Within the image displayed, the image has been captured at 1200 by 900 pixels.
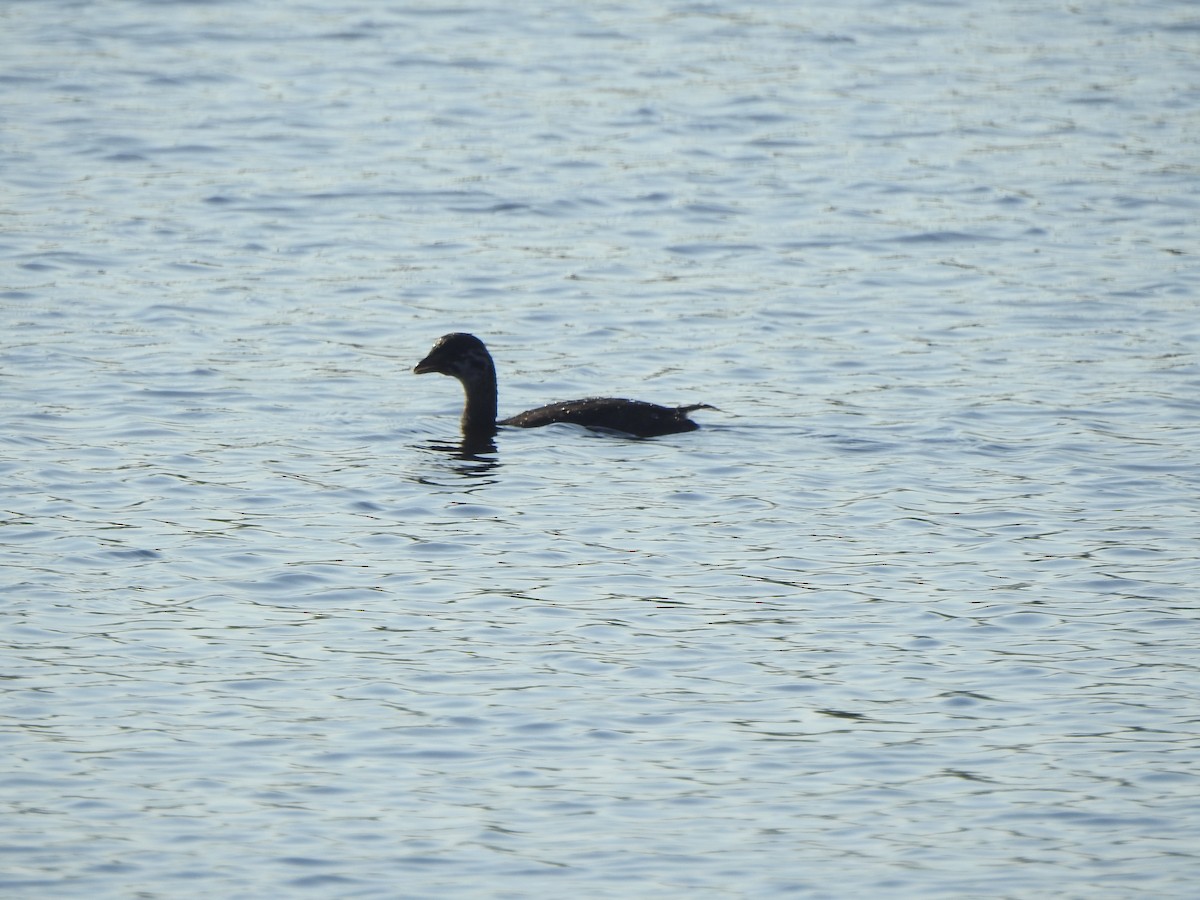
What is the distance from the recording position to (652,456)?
14.9 meters

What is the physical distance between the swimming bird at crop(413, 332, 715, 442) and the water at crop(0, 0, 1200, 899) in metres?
0.22

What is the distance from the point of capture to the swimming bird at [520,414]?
15.1 metres

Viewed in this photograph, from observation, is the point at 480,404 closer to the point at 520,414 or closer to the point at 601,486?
the point at 520,414

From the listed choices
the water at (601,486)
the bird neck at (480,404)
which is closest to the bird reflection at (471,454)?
the water at (601,486)

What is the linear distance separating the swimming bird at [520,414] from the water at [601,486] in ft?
0.73

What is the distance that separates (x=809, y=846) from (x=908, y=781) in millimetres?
844

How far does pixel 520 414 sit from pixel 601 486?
201 centimetres

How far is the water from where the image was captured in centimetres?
904

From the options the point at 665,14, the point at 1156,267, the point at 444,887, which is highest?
the point at 665,14

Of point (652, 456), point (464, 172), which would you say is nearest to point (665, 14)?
point (464, 172)

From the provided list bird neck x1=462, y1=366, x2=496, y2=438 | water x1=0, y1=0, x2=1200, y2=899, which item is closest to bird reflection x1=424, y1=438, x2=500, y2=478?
water x1=0, y1=0, x2=1200, y2=899

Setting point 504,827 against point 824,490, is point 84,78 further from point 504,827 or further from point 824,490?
point 504,827

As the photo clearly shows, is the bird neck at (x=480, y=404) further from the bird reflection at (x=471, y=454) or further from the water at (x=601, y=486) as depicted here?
the water at (x=601, y=486)

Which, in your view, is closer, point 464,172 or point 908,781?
point 908,781
